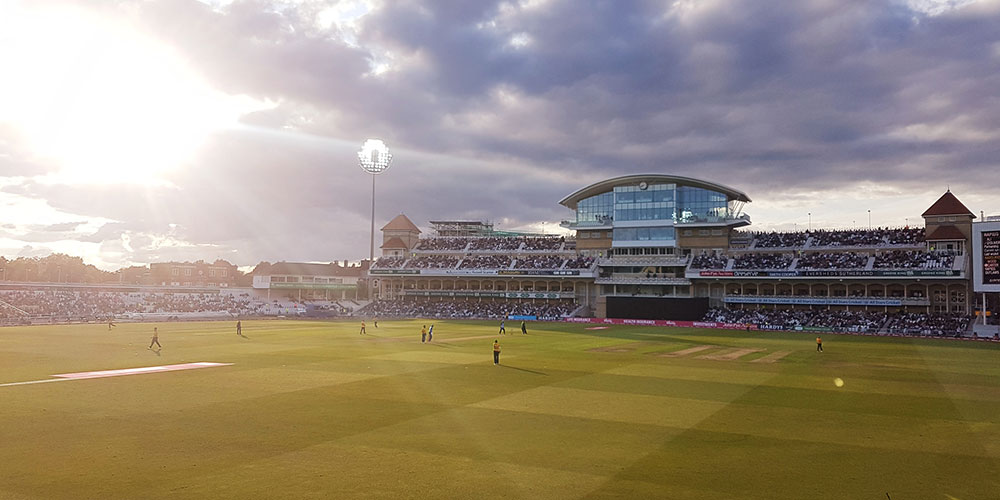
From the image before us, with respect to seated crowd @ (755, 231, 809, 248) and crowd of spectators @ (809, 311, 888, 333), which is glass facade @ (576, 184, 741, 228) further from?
crowd of spectators @ (809, 311, 888, 333)

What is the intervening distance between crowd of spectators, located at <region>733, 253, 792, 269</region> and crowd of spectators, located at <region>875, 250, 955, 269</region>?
948 cm

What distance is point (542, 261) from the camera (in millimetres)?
89812

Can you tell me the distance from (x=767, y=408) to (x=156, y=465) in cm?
1655

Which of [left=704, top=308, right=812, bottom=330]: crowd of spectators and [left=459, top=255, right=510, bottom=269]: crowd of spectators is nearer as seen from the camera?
[left=704, top=308, right=812, bottom=330]: crowd of spectators

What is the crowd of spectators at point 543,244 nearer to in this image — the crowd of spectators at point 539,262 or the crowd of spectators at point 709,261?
the crowd of spectators at point 539,262

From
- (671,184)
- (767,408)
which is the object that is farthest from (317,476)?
(671,184)

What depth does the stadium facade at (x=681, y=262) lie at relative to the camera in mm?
65688

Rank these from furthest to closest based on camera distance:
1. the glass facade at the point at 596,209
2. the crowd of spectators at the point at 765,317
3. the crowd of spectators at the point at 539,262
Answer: the crowd of spectators at the point at 539,262 < the glass facade at the point at 596,209 < the crowd of spectators at the point at 765,317

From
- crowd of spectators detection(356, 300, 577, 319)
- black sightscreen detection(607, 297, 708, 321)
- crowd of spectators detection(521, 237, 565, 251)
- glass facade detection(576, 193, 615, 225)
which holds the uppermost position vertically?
glass facade detection(576, 193, 615, 225)

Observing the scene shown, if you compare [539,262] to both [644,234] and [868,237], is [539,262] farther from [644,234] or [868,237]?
[868,237]

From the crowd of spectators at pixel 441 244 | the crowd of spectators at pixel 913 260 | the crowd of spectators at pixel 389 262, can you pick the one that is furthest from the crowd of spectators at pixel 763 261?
the crowd of spectators at pixel 389 262

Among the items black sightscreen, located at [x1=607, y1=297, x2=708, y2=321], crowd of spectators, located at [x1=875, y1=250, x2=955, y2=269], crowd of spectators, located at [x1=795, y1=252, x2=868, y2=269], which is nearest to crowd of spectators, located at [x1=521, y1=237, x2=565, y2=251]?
black sightscreen, located at [x1=607, y1=297, x2=708, y2=321]

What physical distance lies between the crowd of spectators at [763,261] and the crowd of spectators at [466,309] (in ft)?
72.3

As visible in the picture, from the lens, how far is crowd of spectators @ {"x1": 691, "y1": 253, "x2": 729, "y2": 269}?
7681 cm
